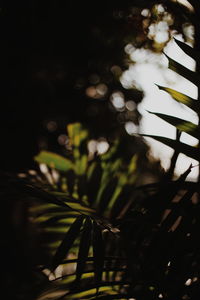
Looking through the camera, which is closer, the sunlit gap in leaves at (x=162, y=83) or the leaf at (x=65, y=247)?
the leaf at (x=65, y=247)

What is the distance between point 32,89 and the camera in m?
2.50

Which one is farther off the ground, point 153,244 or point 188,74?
point 188,74

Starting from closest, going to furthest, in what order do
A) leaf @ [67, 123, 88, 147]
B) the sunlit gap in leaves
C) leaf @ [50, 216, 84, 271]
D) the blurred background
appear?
leaf @ [50, 216, 84, 271], the sunlit gap in leaves, the blurred background, leaf @ [67, 123, 88, 147]

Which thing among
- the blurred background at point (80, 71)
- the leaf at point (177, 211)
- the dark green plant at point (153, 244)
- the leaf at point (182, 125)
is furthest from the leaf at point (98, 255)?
the blurred background at point (80, 71)

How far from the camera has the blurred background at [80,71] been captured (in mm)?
1100

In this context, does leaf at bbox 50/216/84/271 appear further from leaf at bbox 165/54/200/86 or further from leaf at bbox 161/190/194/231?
leaf at bbox 165/54/200/86

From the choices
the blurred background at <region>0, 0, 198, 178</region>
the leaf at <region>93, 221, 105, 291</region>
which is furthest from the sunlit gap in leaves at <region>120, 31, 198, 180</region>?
the leaf at <region>93, 221, 105, 291</region>

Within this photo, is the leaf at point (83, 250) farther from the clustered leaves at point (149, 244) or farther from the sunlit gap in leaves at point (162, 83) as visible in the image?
the sunlit gap in leaves at point (162, 83)

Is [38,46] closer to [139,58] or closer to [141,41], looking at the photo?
[139,58]

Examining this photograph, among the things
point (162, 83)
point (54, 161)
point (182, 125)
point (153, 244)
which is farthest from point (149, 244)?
point (162, 83)

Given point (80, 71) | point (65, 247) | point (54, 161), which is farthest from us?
point (80, 71)

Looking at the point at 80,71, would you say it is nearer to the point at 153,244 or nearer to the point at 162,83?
the point at 162,83

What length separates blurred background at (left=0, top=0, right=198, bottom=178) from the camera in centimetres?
110

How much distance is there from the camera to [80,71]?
2.50 m
